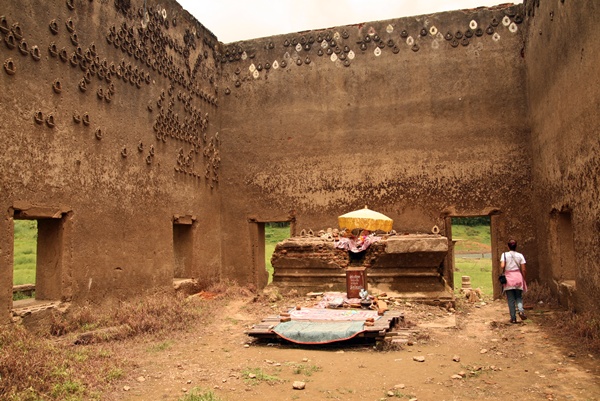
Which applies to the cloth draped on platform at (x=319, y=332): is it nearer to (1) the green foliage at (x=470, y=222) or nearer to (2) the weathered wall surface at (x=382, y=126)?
(2) the weathered wall surface at (x=382, y=126)

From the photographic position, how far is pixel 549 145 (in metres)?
10.2

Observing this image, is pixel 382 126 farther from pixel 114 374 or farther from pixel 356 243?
pixel 114 374

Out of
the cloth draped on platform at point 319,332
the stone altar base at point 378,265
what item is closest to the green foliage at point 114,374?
the cloth draped on platform at point 319,332

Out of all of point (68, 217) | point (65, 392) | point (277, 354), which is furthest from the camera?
point (68, 217)

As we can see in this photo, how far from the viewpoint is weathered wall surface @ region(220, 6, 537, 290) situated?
40.8 feet

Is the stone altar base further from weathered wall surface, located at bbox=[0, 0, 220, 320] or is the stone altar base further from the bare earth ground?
weathered wall surface, located at bbox=[0, 0, 220, 320]

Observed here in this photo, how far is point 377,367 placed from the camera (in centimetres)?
600

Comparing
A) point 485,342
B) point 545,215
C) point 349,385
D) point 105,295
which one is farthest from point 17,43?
point 545,215

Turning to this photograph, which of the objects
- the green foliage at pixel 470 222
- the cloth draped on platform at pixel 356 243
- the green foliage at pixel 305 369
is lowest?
the green foliage at pixel 305 369

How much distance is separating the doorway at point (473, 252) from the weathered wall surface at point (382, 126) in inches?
144

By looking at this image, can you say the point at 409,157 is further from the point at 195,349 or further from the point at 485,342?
the point at 195,349

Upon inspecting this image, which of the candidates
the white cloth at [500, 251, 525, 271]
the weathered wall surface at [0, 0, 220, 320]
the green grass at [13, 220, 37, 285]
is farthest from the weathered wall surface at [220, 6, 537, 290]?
the green grass at [13, 220, 37, 285]

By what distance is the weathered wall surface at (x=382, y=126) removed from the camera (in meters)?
12.4

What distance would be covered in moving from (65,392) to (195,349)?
2388 mm
